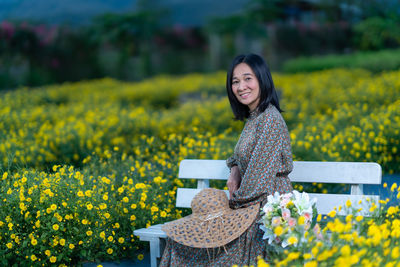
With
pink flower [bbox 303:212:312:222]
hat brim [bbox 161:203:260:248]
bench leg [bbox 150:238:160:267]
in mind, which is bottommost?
bench leg [bbox 150:238:160:267]

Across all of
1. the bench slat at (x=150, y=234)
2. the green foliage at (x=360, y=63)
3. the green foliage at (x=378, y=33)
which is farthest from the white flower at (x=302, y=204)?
the green foliage at (x=378, y=33)

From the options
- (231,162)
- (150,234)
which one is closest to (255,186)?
(231,162)

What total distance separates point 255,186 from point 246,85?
624 mm

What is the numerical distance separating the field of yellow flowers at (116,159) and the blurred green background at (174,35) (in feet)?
26.7

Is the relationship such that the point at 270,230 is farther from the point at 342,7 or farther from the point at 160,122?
the point at 342,7

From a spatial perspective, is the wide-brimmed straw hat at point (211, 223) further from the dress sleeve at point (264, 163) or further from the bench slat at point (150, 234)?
the bench slat at point (150, 234)

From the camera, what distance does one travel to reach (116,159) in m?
5.05

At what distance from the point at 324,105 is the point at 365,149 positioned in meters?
3.00

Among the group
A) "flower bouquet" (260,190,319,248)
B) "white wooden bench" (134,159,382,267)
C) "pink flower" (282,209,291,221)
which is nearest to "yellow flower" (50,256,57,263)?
"white wooden bench" (134,159,382,267)

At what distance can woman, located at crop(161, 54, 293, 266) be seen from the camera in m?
2.62

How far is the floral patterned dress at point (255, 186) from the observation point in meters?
2.62

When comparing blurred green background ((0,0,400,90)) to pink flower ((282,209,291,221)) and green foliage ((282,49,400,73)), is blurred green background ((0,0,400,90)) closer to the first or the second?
green foliage ((282,49,400,73))

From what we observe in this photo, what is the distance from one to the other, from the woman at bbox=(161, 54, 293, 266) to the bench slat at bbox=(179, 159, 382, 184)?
0.37 m

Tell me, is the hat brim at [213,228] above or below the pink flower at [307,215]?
below
